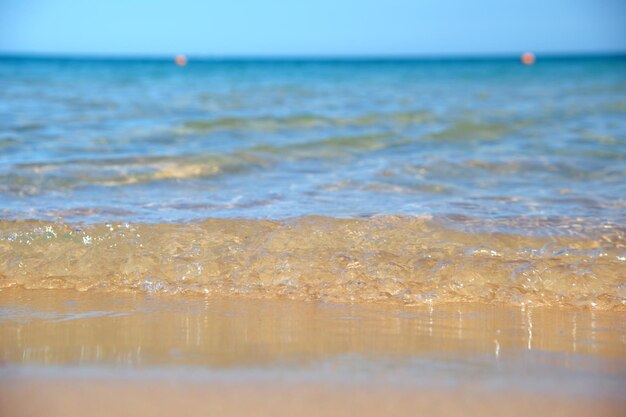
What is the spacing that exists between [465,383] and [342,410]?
41cm

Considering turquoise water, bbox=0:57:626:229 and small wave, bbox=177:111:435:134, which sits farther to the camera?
small wave, bbox=177:111:435:134

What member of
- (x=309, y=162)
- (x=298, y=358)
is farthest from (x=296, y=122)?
(x=298, y=358)

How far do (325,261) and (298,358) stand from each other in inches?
38.6

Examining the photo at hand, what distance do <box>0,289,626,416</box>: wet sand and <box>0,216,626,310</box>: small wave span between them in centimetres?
13

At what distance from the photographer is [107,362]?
2139 millimetres

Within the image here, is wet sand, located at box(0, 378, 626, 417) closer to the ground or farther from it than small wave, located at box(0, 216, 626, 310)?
closer to the ground

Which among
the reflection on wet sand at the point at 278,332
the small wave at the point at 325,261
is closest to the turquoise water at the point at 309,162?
the small wave at the point at 325,261

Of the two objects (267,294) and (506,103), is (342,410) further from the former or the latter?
(506,103)

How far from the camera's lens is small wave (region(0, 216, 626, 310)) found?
9.47 feet

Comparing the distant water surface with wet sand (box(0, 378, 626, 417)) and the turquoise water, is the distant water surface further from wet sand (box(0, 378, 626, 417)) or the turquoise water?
wet sand (box(0, 378, 626, 417))

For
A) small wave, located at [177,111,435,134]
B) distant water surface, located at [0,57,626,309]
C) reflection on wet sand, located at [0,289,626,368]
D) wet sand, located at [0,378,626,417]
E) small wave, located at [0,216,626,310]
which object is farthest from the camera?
small wave, located at [177,111,435,134]

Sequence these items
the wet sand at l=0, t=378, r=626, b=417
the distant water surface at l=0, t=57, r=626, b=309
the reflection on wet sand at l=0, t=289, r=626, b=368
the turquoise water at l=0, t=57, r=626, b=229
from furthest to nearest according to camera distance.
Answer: the turquoise water at l=0, t=57, r=626, b=229, the distant water surface at l=0, t=57, r=626, b=309, the reflection on wet sand at l=0, t=289, r=626, b=368, the wet sand at l=0, t=378, r=626, b=417

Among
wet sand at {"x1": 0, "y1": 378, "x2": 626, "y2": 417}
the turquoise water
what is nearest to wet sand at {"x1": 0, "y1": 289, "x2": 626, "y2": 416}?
wet sand at {"x1": 0, "y1": 378, "x2": 626, "y2": 417}

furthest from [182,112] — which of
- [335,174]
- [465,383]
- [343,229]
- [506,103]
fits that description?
[465,383]
